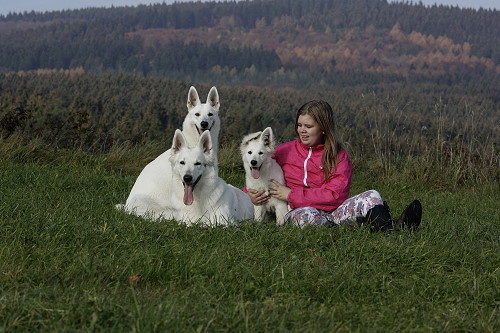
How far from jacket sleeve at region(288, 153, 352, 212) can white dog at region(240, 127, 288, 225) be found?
40cm

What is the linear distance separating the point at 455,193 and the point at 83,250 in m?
Answer: 8.37

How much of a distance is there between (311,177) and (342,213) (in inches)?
23.3

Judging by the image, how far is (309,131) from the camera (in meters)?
6.54

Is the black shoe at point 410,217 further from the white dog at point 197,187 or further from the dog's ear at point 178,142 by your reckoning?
the dog's ear at point 178,142

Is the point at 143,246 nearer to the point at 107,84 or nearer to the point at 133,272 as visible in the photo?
the point at 133,272

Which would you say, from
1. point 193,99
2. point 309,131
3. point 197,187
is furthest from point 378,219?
point 193,99

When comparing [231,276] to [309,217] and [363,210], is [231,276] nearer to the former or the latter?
[309,217]

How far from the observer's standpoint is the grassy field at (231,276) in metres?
3.30

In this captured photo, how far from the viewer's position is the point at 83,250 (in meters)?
4.53

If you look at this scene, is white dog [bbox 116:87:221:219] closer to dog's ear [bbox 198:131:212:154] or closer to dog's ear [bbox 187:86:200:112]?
dog's ear [bbox 198:131:212:154]

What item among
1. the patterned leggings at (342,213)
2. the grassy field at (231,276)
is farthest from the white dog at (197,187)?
the patterned leggings at (342,213)

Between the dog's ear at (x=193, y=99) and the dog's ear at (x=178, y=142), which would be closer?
the dog's ear at (x=178, y=142)

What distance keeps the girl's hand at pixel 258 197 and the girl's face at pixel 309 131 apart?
810 millimetres

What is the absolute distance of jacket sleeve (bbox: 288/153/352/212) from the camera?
21.1ft
